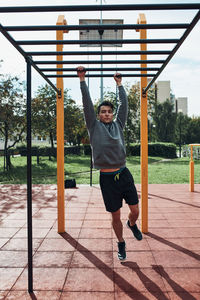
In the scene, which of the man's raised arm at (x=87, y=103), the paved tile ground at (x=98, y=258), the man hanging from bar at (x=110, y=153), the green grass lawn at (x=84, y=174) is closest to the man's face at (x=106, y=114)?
the man hanging from bar at (x=110, y=153)

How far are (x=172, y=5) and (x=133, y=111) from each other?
707 inches

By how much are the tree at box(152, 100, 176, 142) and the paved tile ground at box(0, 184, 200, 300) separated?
2550cm

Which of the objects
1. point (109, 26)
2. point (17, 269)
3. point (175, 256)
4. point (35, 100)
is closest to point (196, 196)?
point (175, 256)

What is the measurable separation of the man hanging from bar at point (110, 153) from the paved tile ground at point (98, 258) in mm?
332

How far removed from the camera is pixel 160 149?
22.0m

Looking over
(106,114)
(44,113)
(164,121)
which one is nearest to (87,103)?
(106,114)

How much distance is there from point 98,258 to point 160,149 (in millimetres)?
19969

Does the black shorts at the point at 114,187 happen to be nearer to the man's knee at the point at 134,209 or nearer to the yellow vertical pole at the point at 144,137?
the man's knee at the point at 134,209

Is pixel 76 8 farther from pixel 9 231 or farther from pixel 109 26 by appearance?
pixel 9 231

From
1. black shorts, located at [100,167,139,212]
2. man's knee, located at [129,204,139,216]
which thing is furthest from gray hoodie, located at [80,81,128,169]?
man's knee, located at [129,204,139,216]

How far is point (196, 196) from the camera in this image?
5.84 m

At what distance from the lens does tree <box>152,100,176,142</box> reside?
1161 inches

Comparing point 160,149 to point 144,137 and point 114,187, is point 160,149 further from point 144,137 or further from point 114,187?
point 114,187

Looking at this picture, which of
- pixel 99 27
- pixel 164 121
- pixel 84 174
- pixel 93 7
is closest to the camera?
pixel 93 7
